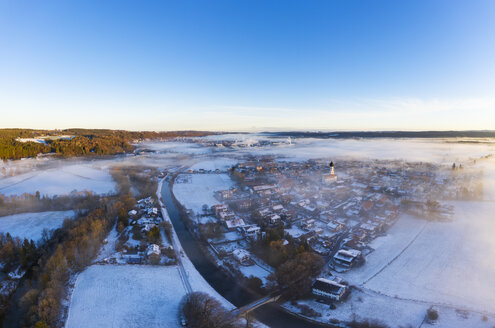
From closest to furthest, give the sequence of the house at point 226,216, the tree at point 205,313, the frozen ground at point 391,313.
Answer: the tree at point 205,313 < the frozen ground at point 391,313 < the house at point 226,216

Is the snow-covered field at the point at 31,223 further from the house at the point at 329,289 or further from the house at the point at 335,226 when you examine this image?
the house at the point at 335,226

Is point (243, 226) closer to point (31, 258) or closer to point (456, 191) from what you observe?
point (31, 258)

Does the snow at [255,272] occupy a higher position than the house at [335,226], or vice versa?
the house at [335,226]

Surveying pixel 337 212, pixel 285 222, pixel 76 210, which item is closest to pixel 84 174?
pixel 76 210

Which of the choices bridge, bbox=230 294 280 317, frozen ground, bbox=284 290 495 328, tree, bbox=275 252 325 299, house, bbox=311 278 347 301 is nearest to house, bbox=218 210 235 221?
tree, bbox=275 252 325 299

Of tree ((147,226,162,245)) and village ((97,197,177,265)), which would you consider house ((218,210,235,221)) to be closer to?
village ((97,197,177,265))

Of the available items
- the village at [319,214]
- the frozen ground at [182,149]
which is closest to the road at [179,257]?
the village at [319,214]
